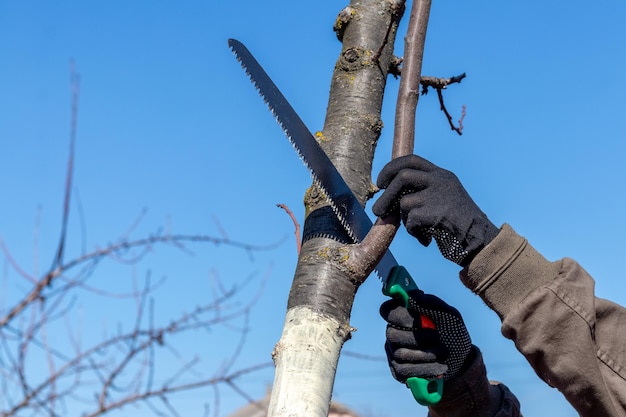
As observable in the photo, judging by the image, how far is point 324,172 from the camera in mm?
1994

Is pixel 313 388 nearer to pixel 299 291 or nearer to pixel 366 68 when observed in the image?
pixel 299 291

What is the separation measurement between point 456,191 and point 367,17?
3.09 ft

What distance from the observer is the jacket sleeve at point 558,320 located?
178 cm

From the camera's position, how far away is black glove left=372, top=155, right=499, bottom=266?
1.77m

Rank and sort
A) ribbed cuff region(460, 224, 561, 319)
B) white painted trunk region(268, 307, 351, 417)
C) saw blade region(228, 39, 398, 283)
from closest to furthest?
1. white painted trunk region(268, 307, 351, 417)
2. ribbed cuff region(460, 224, 561, 319)
3. saw blade region(228, 39, 398, 283)

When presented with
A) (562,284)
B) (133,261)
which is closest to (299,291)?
(562,284)

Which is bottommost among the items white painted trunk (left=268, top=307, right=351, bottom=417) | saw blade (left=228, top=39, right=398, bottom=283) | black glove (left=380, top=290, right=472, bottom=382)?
white painted trunk (left=268, top=307, right=351, bottom=417)

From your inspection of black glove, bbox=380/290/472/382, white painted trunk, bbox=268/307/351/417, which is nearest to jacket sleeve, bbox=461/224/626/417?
black glove, bbox=380/290/472/382

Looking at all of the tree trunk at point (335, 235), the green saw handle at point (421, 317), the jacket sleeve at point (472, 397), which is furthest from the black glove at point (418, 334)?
the jacket sleeve at point (472, 397)

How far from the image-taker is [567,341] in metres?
1.79

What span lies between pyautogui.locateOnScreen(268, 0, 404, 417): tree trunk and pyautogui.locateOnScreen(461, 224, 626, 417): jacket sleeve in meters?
0.36

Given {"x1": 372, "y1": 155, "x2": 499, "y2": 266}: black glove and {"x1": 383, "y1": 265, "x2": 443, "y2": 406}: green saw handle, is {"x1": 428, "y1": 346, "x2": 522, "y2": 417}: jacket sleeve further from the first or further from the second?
{"x1": 372, "y1": 155, "x2": 499, "y2": 266}: black glove

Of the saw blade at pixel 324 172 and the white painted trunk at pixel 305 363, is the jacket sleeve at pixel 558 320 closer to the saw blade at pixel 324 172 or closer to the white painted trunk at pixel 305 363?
the saw blade at pixel 324 172

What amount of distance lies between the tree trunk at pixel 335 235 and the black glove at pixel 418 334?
6.5 inches
